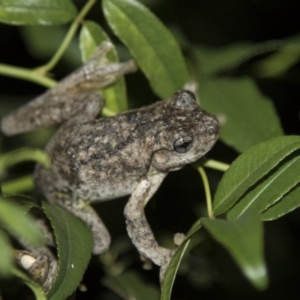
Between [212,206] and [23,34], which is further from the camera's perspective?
[23,34]

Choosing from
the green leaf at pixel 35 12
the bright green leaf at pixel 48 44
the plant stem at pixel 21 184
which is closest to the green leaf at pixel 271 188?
the green leaf at pixel 35 12

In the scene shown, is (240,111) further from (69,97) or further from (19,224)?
(19,224)

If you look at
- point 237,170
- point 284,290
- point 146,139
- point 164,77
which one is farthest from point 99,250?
point 284,290

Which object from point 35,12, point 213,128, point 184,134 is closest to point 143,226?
point 184,134

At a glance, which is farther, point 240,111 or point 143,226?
point 240,111

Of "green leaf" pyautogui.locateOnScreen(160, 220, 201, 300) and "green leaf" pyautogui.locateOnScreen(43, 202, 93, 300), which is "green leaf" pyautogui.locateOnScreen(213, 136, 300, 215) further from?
"green leaf" pyautogui.locateOnScreen(43, 202, 93, 300)

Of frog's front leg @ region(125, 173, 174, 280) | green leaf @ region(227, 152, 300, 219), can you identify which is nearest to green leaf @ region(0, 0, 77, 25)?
frog's front leg @ region(125, 173, 174, 280)

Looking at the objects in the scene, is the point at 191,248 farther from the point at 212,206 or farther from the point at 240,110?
the point at 212,206
